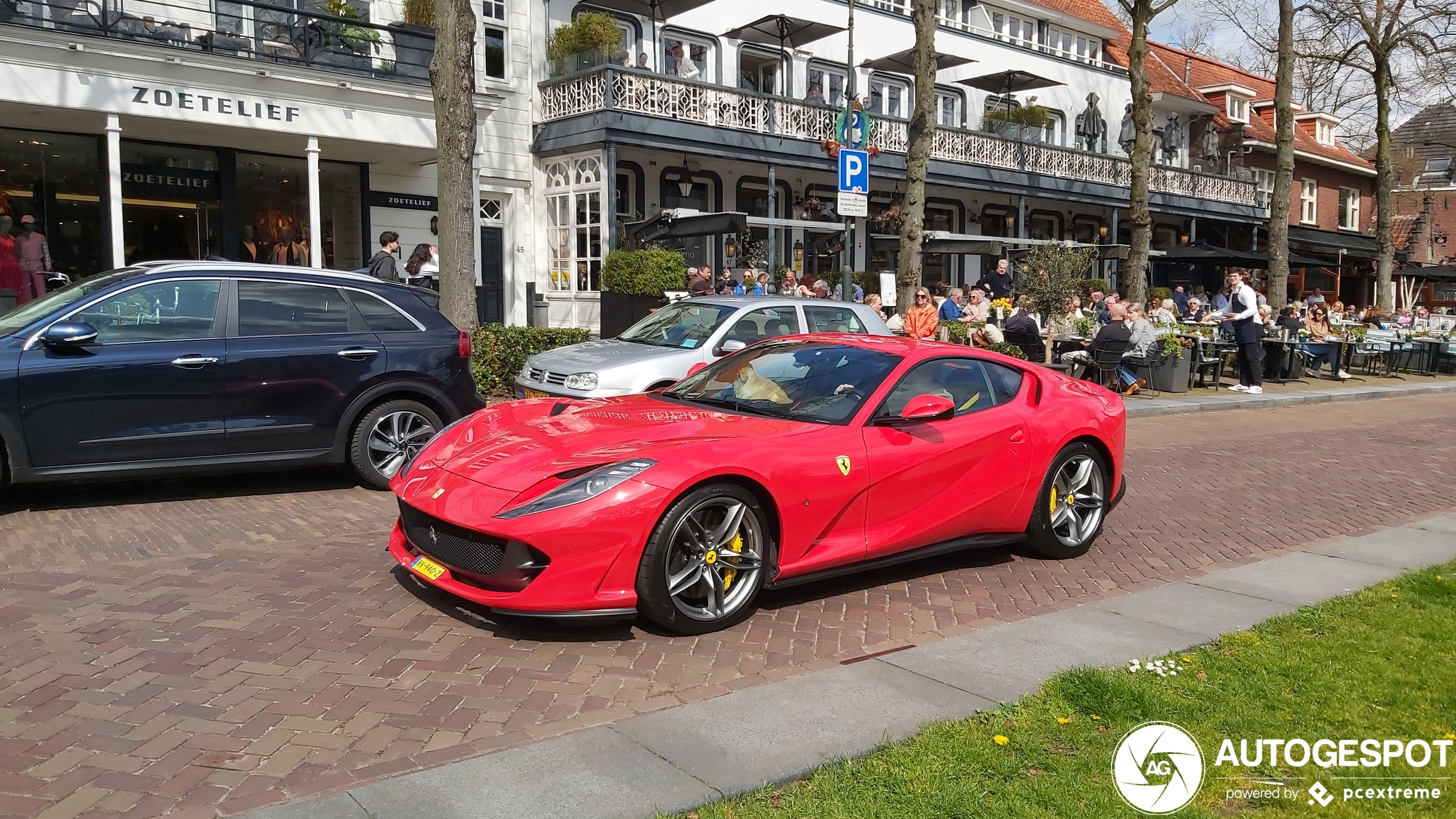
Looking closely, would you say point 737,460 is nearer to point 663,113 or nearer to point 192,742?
point 192,742

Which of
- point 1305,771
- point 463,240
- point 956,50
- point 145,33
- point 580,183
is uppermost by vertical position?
point 956,50

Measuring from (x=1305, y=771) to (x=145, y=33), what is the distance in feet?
55.9

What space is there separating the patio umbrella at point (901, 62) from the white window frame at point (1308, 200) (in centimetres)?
2526

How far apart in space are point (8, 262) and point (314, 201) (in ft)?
14.3

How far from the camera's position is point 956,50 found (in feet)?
102

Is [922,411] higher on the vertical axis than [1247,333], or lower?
lower

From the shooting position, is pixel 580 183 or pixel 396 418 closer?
pixel 396 418

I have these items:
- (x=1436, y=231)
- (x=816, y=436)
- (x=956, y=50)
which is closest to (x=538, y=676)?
(x=816, y=436)

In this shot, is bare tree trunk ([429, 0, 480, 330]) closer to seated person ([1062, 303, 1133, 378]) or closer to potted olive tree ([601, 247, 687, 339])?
potted olive tree ([601, 247, 687, 339])

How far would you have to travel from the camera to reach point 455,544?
4.78 meters

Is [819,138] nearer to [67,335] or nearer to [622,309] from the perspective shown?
[622,309]

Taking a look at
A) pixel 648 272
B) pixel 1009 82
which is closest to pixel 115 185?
pixel 648 272

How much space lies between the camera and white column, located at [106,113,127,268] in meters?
15.1

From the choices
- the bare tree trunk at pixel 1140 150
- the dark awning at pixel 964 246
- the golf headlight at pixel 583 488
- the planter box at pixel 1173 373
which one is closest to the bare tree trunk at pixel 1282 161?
the bare tree trunk at pixel 1140 150
